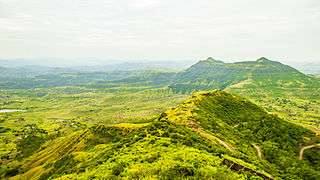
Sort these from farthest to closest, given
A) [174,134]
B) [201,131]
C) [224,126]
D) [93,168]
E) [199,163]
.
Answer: [224,126], [201,131], [174,134], [93,168], [199,163]

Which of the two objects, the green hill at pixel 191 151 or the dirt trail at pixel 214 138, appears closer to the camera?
the green hill at pixel 191 151

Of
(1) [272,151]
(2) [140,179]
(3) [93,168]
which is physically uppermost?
(2) [140,179]

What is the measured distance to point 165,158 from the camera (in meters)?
93.6

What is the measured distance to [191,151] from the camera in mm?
102875

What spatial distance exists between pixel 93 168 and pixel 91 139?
66312mm

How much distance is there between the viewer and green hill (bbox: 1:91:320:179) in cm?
8799

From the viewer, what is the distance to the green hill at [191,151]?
88.0 meters

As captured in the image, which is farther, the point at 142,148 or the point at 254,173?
the point at 142,148

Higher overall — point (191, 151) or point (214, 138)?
point (191, 151)

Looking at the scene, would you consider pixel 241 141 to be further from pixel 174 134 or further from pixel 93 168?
pixel 93 168

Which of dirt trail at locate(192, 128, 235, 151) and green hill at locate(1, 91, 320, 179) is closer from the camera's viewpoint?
green hill at locate(1, 91, 320, 179)

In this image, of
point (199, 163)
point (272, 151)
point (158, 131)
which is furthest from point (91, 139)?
point (199, 163)

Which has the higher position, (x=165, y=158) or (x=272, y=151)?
(x=165, y=158)

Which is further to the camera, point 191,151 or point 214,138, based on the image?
point 214,138
